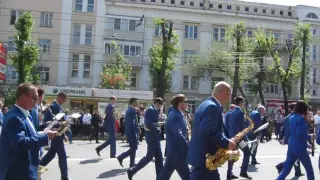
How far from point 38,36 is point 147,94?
20.3m

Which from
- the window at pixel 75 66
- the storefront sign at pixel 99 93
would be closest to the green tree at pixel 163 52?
the storefront sign at pixel 99 93

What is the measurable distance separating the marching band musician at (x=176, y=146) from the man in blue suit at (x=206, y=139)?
6.11 feet

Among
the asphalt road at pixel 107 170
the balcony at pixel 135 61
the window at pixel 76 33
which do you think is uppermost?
the window at pixel 76 33

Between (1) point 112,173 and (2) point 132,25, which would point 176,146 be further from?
(2) point 132,25

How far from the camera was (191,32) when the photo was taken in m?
49.8

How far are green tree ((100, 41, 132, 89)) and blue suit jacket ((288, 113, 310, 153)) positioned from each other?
106 feet

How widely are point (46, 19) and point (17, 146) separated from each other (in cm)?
4444

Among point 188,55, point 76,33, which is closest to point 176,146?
point 76,33

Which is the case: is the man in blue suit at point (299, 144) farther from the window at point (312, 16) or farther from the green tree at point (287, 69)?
the window at point (312, 16)

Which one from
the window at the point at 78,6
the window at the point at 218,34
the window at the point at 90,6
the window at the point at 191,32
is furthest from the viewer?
the window at the point at 218,34

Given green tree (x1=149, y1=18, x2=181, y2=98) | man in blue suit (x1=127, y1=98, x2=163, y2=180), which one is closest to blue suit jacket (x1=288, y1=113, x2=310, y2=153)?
man in blue suit (x1=127, y1=98, x2=163, y2=180)

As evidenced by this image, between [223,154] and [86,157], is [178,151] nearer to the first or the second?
[223,154]

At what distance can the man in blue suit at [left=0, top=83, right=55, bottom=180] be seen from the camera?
4.27 metres

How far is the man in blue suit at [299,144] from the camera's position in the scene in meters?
8.39
